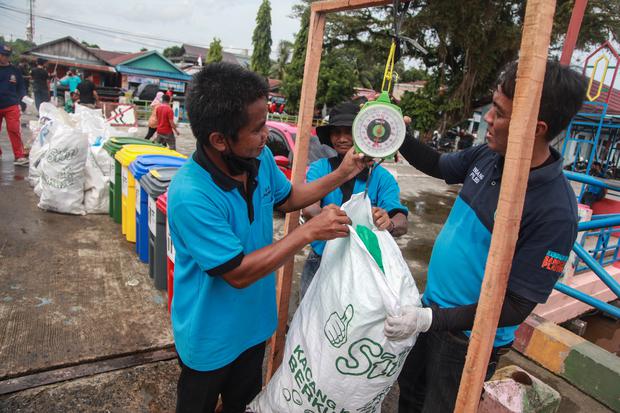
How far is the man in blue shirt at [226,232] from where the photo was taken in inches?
50.9

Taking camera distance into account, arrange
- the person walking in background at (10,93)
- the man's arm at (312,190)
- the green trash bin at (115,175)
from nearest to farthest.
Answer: the man's arm at (312,190), the green trash bin at (115,175), the person walking in background at (10,93)

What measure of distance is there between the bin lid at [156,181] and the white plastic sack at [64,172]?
5.95ft

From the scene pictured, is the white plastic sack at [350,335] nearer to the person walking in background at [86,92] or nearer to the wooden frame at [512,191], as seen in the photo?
the wooden frame at [512,191]

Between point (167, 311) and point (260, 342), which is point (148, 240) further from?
point (260, 342)

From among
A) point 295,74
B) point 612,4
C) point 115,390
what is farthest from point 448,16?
point 115,390

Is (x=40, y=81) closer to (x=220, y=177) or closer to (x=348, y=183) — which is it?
(x=348, y=183)

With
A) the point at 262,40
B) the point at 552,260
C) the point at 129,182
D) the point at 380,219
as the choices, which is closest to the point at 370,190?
the point at 380,219

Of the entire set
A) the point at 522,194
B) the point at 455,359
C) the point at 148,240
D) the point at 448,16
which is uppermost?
the point at 448,16

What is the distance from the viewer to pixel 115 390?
2.26 metres

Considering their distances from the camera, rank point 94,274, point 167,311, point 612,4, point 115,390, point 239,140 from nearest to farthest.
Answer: point 239,140 → point 115,390 → point 167,311 → point 94,274 → point 612,4

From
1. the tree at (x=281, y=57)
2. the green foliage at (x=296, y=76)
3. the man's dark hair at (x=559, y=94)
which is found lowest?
the man's dark hair at (x=559, y=94)

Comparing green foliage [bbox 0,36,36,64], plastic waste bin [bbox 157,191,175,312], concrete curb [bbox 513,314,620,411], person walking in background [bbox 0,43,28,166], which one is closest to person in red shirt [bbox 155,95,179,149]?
person walking in background [bbox 0,43,28,166]

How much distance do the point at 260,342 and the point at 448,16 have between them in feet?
46.1

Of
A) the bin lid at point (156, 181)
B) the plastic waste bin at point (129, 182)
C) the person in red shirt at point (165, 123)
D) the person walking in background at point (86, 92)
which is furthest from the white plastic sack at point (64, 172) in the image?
the person walking in background at point (86, 92)
